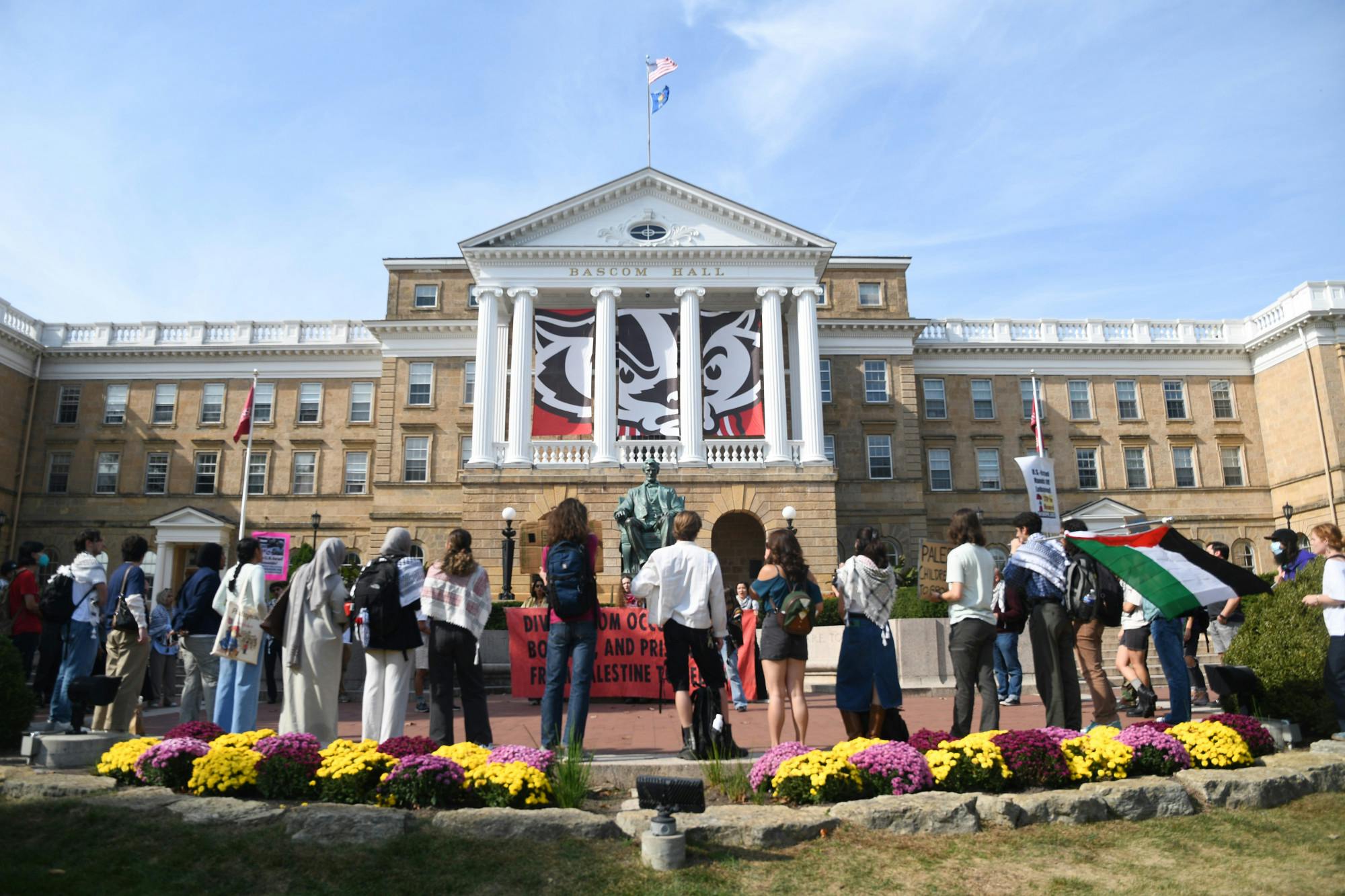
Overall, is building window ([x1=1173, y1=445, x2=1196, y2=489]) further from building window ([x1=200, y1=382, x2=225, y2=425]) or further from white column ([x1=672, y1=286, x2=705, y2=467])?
building window ([x1=200, y1=382, x2=225, y2=425])

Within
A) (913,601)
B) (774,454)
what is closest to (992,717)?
(913,601)

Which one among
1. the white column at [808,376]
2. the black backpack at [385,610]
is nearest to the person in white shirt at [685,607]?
the black backpack at [385,610]

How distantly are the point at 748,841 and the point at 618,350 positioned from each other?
2800 cm

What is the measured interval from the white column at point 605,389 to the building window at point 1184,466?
28.7 meters

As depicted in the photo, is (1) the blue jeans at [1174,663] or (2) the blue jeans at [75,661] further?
(2) the blue jeans at [75,661]

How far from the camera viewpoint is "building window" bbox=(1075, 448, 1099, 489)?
145ft

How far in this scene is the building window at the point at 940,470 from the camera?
43656 mm

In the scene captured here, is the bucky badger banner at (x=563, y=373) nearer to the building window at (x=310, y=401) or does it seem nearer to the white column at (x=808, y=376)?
the white column at (x=808, y=376)

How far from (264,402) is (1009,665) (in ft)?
134

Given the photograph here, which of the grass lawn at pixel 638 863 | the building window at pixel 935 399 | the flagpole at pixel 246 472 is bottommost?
the grass lawn at pixel 638 863

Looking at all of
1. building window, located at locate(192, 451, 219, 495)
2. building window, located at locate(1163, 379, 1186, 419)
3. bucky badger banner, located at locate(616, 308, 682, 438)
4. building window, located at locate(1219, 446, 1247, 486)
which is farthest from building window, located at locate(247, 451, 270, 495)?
building window, located at locate(1219, 446, 1247, 486)

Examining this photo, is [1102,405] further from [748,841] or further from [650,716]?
[748,841]

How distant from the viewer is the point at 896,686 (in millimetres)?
8008

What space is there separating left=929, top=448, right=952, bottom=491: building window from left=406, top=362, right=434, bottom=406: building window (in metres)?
23.7
